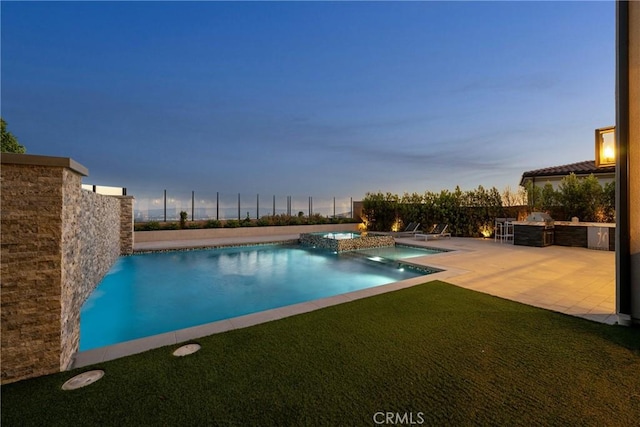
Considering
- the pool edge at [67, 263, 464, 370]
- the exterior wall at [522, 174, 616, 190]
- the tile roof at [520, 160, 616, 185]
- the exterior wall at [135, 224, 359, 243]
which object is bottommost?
the pool edge at [67, 263, 464, 370]

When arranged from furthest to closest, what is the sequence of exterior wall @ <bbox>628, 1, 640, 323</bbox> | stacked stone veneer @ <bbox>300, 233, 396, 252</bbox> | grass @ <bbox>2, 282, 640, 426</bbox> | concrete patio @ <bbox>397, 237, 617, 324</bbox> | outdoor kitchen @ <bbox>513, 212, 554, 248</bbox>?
stacked stone veneer @ <bbox>300, 233, 396, 252</bbox>, outdoor kitchen @ <bbox>513, 212, 554, 248</bbox>, concrete patio @ <bbox>397, 237, 617, 324</bbox>, exterior wall @ <bbox>628, 1, 640, 323</bbox>, grass @ <bbox>2, 282, 640, 426</bbox>

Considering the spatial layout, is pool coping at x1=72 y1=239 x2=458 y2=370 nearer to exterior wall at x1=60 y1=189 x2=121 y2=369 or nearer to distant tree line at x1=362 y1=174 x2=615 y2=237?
exterior wall at x1=60 y1=189 x2=121 y2=369

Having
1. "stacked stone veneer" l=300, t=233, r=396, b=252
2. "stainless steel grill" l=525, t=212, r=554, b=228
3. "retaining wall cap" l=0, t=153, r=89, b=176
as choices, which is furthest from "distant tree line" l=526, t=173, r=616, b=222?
"retaining wall cap" l=0, t=153, r=89, b=176

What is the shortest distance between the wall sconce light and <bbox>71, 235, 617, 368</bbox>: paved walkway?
2.16 m

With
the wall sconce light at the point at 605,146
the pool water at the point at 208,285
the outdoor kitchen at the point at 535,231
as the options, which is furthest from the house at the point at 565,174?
the wall sconce light at the point at 605,146

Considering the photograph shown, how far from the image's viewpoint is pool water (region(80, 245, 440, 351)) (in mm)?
4922

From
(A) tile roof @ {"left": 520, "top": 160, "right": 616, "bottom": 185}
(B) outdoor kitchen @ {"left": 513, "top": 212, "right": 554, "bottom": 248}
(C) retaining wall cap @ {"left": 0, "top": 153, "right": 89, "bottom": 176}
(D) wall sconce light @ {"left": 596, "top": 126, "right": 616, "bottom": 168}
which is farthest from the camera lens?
(A) tile roof @ {"left": 520, "top": 160, "right": 616, "bottom": 185}

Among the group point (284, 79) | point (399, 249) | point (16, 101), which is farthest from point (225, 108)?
point (399, 249)

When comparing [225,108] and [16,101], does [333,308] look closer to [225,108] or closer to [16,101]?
[225,108]

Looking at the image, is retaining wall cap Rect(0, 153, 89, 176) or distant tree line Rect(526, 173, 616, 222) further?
distant tree line Rect(526, 173, 616, 222)

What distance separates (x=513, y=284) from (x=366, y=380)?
4536 mm

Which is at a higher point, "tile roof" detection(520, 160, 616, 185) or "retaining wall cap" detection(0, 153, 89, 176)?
"tile roof" detection(520, 160, 616, 185)

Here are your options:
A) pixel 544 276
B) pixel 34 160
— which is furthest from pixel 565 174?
pixel 34 160

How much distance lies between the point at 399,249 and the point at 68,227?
10.8 metres
